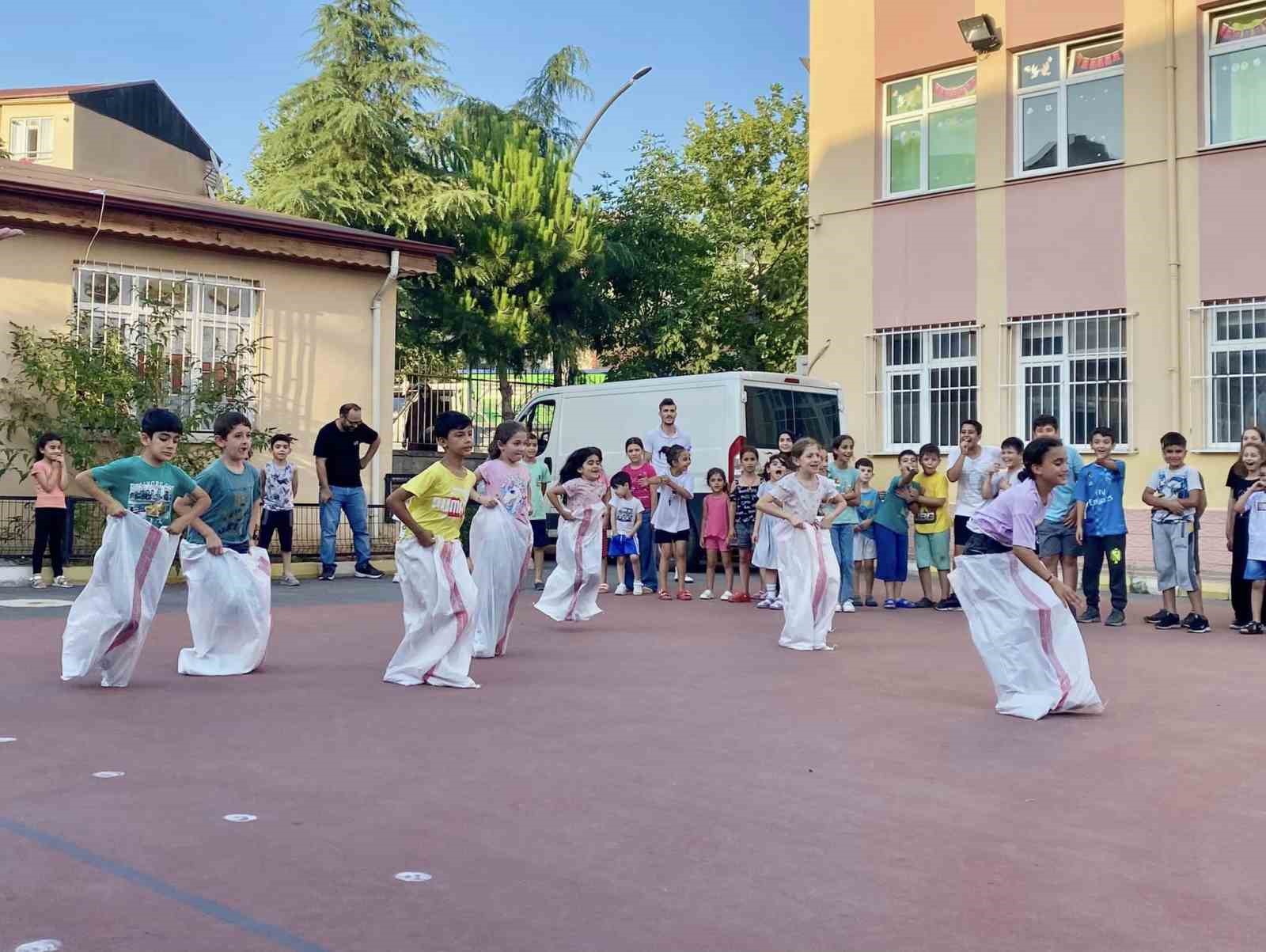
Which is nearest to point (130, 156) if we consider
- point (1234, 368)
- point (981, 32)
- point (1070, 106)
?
point (981, 32)

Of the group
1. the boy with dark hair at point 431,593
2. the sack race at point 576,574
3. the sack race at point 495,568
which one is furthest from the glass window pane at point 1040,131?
the boy with dark hair at point 431,593

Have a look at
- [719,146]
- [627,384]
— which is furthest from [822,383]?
[719,146]

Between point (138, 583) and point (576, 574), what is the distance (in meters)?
4.48

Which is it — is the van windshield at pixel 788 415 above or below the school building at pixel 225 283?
below

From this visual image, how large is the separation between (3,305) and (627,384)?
767cm

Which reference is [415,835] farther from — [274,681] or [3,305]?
[3,305]

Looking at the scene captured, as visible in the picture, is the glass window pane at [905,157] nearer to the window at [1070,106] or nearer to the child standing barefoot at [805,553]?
the window at [1070,106]

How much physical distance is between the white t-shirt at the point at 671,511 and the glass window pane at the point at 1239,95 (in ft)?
27.4

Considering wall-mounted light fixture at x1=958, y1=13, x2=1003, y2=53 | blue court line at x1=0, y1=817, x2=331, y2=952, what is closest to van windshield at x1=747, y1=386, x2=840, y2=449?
wall-mounted light fixture at x1=958, y1=13, x2=1003, y2=53

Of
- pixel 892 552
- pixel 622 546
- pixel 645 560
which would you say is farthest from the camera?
pixel 645 560

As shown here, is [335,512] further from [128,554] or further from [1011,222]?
[1011,222]

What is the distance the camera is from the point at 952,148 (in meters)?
21.2

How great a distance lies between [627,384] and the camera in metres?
19.6

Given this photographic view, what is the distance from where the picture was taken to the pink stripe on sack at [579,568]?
1260cm
